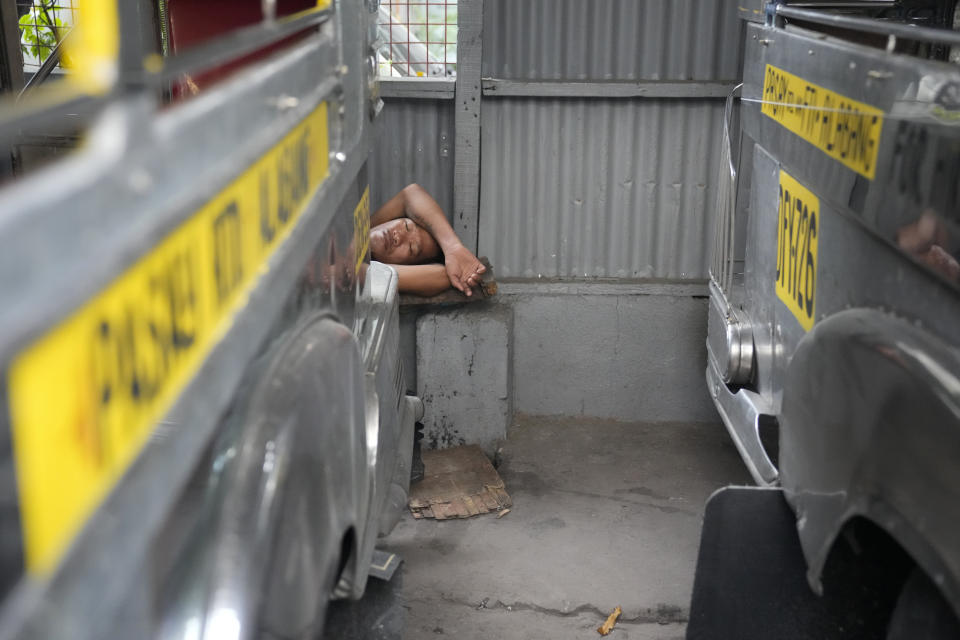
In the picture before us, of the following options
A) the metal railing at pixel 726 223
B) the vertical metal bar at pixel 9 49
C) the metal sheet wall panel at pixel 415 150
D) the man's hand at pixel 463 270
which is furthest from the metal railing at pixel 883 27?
the vertical metal bar at pixel 9 49

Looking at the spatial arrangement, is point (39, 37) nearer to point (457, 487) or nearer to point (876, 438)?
point (457, 487)

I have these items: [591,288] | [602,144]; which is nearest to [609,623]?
[591,288]

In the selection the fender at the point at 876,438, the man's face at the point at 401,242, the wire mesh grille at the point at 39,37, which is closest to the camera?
the fender at the point at 876,438

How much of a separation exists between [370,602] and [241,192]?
1616 millimetres

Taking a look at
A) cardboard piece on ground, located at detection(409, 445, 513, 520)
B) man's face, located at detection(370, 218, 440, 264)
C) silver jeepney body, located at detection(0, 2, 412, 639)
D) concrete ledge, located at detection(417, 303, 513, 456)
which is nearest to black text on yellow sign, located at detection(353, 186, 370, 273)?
silver jeepney body, located at detection(0, 2, 412, 639)

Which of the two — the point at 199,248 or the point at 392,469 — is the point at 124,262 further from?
the point at 392,469

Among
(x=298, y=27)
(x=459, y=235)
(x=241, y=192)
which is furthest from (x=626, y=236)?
(x=241, y=192)

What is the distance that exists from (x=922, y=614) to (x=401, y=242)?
3.57 metres

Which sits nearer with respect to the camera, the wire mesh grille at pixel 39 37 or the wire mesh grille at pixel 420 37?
the wire mesh grille at pixel 420 37

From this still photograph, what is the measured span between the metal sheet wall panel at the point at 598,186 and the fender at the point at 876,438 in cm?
288

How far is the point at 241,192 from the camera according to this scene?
4.36ft

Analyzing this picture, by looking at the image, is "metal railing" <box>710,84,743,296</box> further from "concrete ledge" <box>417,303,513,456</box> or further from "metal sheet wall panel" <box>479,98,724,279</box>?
"concrete ledge" <box>417,303,513,456</box>

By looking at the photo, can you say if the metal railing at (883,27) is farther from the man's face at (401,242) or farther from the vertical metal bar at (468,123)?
the man's face at (401,242)

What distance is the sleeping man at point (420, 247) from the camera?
501 cm
